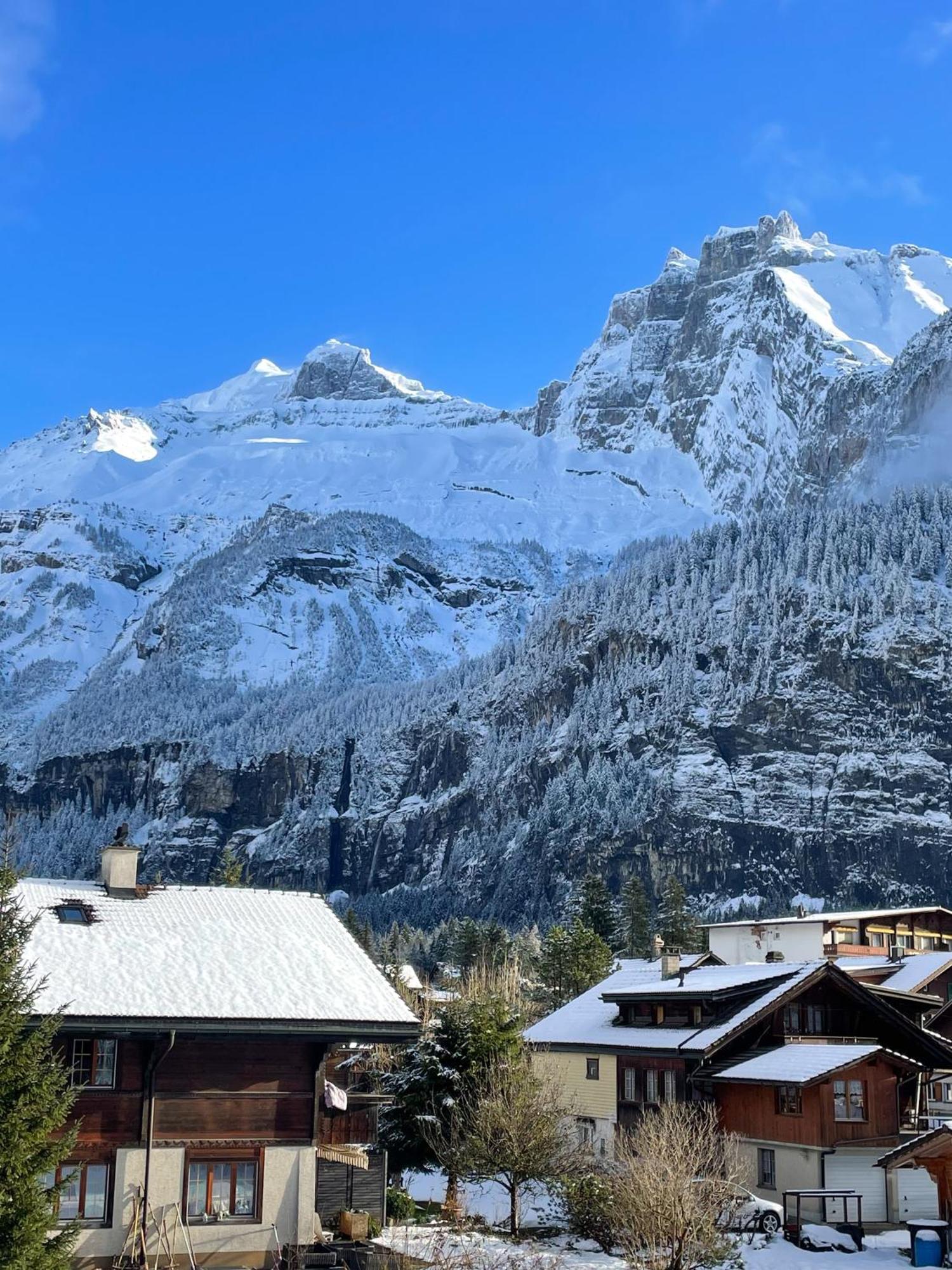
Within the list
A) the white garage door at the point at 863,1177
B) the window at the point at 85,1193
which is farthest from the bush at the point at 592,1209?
the window at the point at 85,1193

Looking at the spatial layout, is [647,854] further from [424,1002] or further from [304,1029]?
[304,1029]

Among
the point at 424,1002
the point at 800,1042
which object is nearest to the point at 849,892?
the point at 424,1002

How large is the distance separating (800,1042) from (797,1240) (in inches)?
341

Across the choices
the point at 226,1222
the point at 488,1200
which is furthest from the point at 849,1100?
the point at 226,1222

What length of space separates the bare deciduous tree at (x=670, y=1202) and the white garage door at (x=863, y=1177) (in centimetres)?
662

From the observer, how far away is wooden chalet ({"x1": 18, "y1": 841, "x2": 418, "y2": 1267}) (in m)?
30.1

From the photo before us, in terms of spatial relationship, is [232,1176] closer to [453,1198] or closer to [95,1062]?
[95,1062]

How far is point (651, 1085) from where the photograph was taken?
5053cm

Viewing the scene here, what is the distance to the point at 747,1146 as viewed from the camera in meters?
45.9

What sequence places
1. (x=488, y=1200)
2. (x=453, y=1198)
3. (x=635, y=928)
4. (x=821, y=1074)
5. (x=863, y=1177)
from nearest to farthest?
(x=453, y=1198), (x=821, y=1074), (x=863, y=1177), (x=488, y=1200), (x=635, y=928)

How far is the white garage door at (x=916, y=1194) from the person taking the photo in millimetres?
43688

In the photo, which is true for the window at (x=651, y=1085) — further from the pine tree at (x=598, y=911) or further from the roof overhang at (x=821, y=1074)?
the pine tree at (x=598, y=911)

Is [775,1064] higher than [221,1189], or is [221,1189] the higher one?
[775,1064]

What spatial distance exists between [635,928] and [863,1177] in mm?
78505
